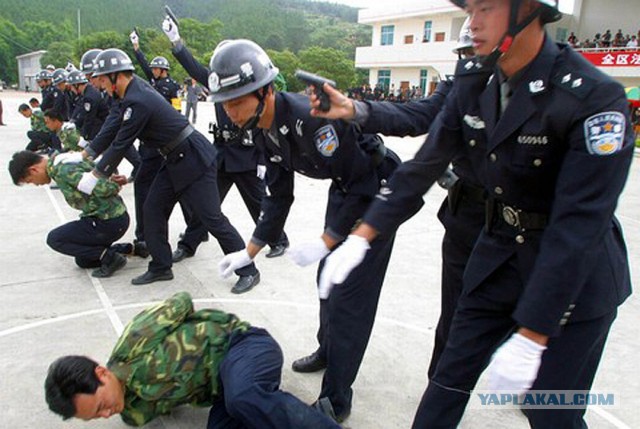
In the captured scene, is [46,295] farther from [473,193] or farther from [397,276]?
[473,193]

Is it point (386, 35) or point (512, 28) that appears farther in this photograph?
point (386, 35)

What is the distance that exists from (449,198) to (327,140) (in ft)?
2.00

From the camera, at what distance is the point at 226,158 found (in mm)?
4613

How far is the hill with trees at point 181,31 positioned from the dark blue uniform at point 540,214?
148ft

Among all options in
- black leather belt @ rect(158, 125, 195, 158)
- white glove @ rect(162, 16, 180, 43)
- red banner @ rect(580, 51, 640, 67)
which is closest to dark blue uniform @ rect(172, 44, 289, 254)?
white glove @ rect(162, 16, 180, 43)

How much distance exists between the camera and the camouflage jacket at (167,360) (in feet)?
7.11

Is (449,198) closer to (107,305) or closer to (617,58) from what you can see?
(107,305)

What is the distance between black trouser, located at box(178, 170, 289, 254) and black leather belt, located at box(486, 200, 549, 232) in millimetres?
3165

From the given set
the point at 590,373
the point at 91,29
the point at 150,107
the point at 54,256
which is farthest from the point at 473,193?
the point at 91,29

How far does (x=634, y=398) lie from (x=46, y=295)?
391cm

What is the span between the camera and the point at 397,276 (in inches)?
171

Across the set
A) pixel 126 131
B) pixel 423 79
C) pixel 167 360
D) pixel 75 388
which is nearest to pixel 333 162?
pixel 167 360

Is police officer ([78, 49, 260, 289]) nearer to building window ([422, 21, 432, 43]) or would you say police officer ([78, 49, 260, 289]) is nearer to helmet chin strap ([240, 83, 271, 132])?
helmet chin strap ([240, 83, 271, 132])

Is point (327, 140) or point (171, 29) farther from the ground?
point (171, 29)
